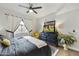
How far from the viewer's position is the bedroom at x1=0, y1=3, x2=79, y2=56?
5.03ft

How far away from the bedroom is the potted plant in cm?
2

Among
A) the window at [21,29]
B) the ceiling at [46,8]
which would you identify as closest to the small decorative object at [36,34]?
the window at [21,29]

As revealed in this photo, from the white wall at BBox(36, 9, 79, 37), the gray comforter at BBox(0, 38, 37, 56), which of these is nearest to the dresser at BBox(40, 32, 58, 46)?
the white wall at BBox(36, 9, 79, 37)

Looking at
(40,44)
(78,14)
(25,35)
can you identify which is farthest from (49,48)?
(78,14)

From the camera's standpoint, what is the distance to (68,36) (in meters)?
1.58

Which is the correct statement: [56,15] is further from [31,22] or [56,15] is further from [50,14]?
[31,22]

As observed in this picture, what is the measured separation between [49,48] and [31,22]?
0.50m

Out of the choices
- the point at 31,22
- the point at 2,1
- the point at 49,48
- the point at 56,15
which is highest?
the point at 2,1

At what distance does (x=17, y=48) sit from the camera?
1.52 metres

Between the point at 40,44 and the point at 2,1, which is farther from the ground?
the point at 2,1

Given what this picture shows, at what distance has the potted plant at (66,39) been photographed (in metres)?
1.57

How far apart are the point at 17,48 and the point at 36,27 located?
43cm

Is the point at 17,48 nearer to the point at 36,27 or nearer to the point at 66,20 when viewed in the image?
the point at 36,27

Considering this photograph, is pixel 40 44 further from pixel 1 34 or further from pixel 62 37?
pixel 1 34
